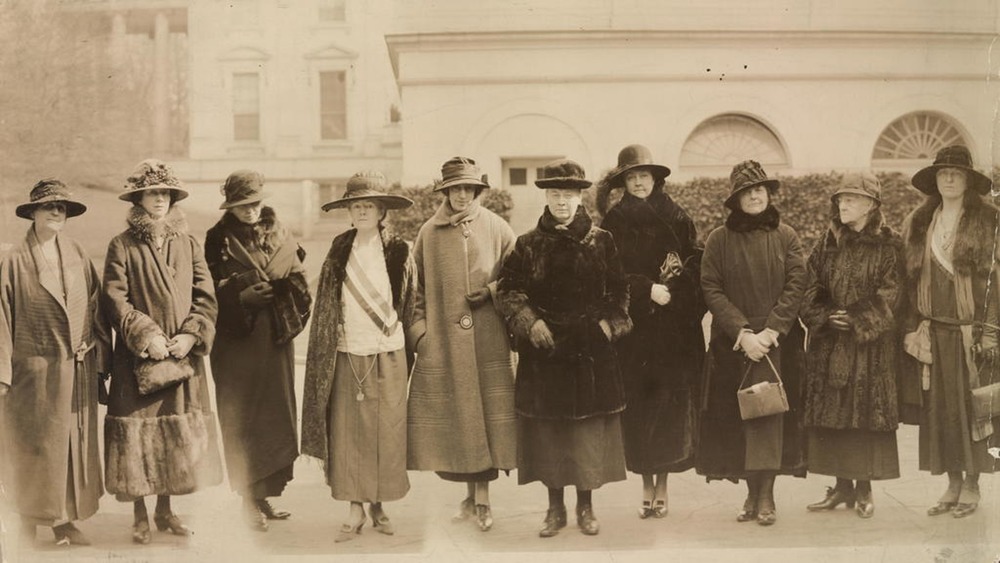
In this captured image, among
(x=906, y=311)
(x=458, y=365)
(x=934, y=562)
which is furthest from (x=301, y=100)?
(x=934, y=562)

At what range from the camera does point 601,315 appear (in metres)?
5.52

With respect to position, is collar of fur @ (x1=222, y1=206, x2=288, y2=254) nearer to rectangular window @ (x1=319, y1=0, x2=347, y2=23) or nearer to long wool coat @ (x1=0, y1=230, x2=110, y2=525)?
long wool coat @ (x1=0, y1=230, x2=110, y2=525)

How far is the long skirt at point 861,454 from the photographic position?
227 inches

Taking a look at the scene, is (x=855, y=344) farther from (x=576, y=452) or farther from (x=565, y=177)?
(x=565, y=177)

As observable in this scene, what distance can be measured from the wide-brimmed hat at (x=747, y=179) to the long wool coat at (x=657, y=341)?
12.6 inches

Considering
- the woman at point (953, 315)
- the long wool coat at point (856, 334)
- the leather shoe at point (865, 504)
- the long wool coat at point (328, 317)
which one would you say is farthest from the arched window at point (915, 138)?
the long wool coat at point (328, 317)

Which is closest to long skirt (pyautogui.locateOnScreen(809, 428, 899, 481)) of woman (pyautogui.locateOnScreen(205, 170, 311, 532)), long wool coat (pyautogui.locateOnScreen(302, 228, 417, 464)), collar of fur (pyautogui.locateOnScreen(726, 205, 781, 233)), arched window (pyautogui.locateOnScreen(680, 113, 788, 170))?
collar of fur (pyautogui.locateOnScreen(726, 205, 781, 233))

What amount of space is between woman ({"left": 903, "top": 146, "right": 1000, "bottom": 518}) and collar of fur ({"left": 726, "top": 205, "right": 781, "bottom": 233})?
0.92 m

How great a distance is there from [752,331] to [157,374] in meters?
3.29

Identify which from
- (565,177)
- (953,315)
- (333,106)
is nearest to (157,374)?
(333,106)

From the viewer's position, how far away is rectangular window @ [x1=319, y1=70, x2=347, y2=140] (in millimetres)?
6656

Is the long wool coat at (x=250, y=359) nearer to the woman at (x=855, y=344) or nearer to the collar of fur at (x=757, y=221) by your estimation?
the collar of fur at (x=757, y=221)

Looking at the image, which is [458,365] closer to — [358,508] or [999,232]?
[358,508]

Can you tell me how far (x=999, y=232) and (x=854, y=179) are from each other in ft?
3.57
